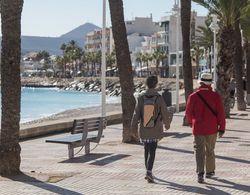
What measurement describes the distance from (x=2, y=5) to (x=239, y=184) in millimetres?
4582

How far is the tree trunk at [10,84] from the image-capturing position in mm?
9766

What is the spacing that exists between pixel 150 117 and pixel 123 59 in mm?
5545

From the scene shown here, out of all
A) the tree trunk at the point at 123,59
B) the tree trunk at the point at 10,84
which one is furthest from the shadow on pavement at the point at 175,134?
the tree trunk at the point at 10,84

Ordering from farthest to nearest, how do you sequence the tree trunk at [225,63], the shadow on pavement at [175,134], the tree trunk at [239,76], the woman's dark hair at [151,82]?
the tree trunk at [239,76] → the tree trunk at [225,63] → the shadow on pavement at [175,134] → the woman's dark hair at [151,82]

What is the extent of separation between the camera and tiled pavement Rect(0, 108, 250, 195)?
866cm

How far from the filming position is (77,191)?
8.55 m

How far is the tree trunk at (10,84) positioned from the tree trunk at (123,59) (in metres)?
4.82

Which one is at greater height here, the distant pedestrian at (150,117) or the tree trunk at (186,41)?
the tree trunk at (186,41)

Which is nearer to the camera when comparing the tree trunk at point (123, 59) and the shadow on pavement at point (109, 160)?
the shadow on pavement at point (109, 160)

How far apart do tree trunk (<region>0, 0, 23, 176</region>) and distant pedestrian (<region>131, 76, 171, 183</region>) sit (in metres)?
2.09

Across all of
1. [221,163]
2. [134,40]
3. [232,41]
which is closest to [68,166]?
[221,163]

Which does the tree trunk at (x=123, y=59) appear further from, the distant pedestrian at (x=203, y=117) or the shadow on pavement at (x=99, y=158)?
the distant pedestrian at (x=203, y=117)

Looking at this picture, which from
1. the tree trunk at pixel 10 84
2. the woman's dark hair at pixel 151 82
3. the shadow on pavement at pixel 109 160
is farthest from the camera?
the shadow on pavement at pixel 109 160

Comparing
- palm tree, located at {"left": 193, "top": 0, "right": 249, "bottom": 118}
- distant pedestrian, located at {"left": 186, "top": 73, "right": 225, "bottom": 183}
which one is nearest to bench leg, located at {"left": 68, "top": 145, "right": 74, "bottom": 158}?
distant pedestrian, located at {"left": 186, "top": 73, "right": 225, "bottom": 183}
